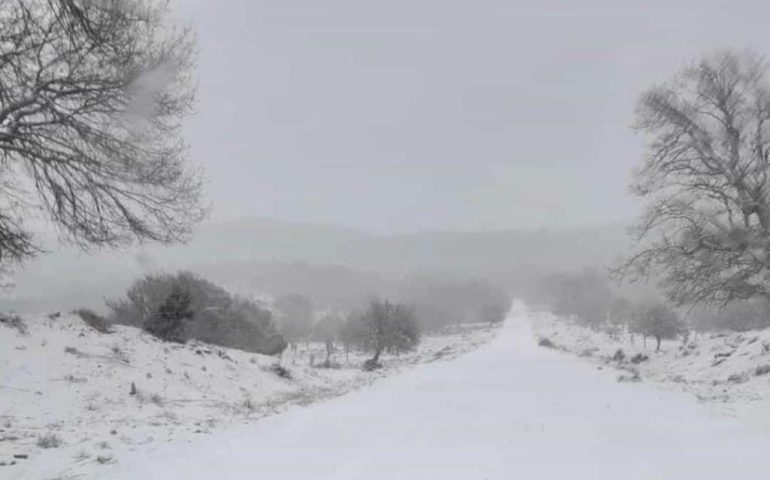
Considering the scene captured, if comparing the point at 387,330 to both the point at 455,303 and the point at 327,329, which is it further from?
the point at 455,303

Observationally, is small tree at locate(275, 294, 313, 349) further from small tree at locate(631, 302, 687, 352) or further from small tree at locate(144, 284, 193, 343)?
small tree at locate(144, 284, 193, 343)

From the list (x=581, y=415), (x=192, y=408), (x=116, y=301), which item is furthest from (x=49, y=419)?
(x=116, y=301)

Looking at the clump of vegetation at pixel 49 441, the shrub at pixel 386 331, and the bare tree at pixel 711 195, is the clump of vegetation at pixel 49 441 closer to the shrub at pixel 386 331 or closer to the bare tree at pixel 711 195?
the bare tree at pixel 711 195

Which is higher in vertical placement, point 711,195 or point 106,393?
point 711,195

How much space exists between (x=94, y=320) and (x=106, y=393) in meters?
7.80

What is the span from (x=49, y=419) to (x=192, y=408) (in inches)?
118

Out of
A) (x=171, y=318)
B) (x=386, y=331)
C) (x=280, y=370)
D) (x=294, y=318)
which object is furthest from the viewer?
(x=294, y=318)

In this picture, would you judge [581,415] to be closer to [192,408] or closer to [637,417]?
[637,417]

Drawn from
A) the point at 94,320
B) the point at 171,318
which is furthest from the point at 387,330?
the point at 94,320

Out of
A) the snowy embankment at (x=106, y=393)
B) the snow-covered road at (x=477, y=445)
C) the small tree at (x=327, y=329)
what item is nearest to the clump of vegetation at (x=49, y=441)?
the snowy embankment at (x=106, y=393)

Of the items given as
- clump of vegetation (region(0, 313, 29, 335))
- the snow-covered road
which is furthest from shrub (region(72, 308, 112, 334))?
the snow-covered road

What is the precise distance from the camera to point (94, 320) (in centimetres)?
1922

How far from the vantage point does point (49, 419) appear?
9.62 m

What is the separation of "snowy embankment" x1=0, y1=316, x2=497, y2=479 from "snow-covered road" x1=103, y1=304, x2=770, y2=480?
3.48ft
